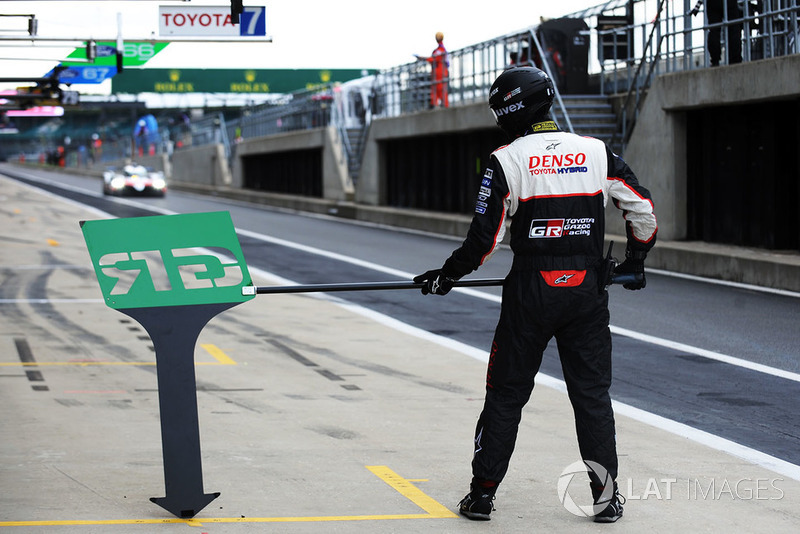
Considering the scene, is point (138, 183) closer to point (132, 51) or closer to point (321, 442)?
point (132, 51)

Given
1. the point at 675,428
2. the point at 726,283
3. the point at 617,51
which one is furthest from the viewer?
the point at 617,51

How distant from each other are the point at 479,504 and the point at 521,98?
1849 millimetres

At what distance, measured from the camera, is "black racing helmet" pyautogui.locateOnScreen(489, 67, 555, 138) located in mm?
5500

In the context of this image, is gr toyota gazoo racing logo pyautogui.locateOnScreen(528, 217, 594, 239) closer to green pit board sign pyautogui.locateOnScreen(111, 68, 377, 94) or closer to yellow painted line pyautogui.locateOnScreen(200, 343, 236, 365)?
yellow painted line pyautogui.locateOnScreen(200, 343, 236, 365)

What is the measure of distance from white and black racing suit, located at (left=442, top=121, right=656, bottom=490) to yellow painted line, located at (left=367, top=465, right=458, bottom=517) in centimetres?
29

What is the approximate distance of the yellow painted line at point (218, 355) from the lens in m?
10.6

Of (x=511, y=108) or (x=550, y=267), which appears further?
(x=511, y=108)

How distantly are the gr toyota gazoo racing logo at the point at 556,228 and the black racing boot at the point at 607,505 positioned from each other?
1.16 m

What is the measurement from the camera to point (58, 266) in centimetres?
1966

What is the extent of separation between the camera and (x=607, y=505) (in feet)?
17.9

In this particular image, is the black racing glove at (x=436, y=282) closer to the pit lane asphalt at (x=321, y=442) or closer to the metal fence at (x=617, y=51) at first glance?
the pit lane asphalt at (x=321, y=442)

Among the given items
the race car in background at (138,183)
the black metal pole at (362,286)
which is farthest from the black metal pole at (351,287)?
the race car in background at (138,183)

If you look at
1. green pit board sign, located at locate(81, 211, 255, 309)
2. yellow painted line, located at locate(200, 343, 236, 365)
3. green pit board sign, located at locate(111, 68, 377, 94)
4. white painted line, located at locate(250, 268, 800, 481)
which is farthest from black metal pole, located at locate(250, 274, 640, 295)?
green pit board sign, located at locate(111, 68, 377, 94)

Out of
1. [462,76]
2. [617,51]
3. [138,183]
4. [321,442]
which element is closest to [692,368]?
[321,442]
